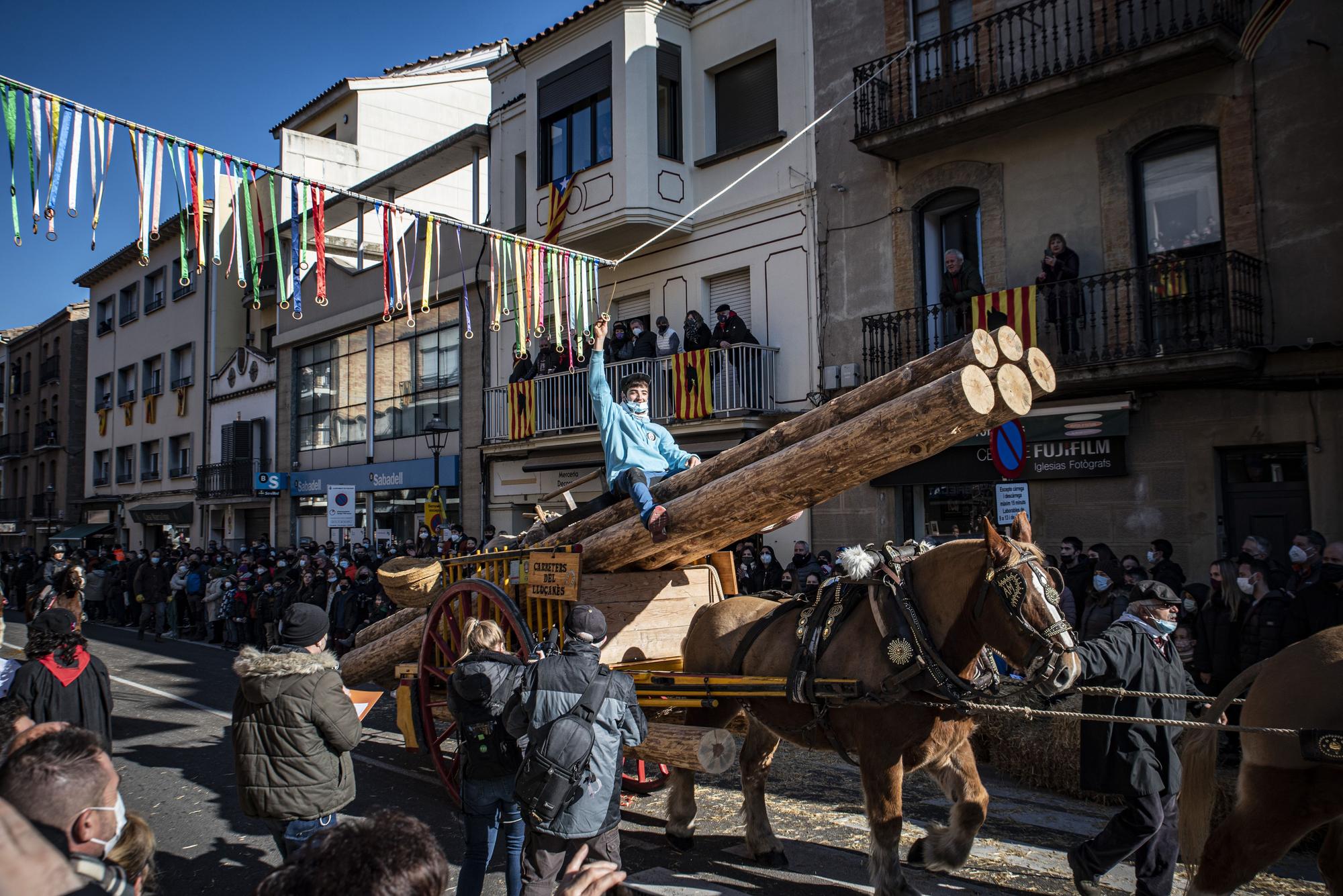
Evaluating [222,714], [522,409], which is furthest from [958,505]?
[222,714]

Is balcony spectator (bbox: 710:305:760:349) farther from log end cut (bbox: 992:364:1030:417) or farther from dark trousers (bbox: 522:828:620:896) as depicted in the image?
dark trousers (bbox: 522:828:620:896)

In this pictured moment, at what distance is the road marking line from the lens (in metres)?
7.73

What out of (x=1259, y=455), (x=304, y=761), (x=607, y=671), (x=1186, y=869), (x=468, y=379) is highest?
(x=468, y=379)

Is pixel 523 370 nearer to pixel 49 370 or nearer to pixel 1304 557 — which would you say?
pixel 1304 557

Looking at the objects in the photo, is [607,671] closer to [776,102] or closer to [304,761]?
[304,761]

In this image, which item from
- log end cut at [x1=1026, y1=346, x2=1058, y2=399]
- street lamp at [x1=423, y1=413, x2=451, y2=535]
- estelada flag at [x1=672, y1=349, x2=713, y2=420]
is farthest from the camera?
street lamp at [x1=423, y1=413, x2=451, y2=535]

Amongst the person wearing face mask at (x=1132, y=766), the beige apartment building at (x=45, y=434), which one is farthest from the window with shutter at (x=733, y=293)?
the beige apartment building at (x=45, y=434)

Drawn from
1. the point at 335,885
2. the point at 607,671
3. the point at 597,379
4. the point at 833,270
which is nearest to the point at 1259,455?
the point at 833,270

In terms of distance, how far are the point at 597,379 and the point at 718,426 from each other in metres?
8.81

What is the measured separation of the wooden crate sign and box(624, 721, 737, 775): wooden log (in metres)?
1.11

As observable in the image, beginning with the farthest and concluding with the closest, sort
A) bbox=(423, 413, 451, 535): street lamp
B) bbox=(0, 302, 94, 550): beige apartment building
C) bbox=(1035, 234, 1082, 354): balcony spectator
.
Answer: bbox=(0, 302, 94, 550): beige apartment building
bbox=(423, 413, 451, 535): street lamp
bbox=(1035, 234, 1082, 354): balcony spectator

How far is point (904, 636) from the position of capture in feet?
16.0

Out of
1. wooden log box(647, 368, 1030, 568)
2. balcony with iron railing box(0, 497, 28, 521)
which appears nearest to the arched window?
wooden log box(647, 368, 1030, 568)

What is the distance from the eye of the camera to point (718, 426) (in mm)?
15141
